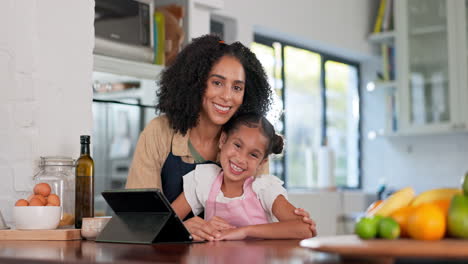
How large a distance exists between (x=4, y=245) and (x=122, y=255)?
20.4 inches

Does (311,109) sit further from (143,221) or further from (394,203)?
(394,203)

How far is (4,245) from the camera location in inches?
61.5

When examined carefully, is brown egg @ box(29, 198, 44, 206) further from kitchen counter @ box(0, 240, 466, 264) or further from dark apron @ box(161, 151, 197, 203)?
dark apron @ box(161, 151, 197, 203)

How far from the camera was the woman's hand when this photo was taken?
1.59 metres

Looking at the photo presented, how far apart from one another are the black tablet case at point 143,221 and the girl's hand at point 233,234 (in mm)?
106

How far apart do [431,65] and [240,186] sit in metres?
3.76

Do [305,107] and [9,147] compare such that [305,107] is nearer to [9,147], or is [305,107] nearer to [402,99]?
[402,99]

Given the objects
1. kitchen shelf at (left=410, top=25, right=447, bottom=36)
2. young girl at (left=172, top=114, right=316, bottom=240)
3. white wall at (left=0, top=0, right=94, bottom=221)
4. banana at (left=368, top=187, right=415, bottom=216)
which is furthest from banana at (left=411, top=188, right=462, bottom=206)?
kitchen shelf at (left=410, top=25, right=447, bottom=36)

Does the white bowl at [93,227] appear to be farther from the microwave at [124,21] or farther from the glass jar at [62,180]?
the microwave at [124,21]

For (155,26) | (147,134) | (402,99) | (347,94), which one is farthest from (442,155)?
(147,134)

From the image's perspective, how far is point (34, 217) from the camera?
1.79 metres

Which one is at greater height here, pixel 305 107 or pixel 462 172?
pixel 305 107

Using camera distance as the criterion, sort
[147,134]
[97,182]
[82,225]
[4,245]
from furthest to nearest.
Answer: [97,182] → [147,134] → [82,225] → [4,245]

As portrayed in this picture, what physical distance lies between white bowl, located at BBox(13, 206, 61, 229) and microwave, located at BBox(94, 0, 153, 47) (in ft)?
5.15
